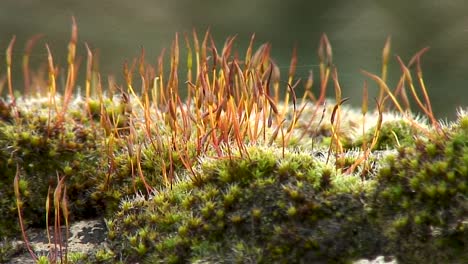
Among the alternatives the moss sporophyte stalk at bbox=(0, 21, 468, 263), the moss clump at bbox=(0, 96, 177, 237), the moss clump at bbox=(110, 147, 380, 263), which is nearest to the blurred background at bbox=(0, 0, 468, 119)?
the moss clump at bbox=(0, 96, 177, 237)

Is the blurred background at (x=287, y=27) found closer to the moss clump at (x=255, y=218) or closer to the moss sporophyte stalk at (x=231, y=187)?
the moss sporophyte stalk at (x=231, y=187)

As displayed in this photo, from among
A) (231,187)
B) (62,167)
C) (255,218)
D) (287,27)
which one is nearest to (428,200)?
(255,218)

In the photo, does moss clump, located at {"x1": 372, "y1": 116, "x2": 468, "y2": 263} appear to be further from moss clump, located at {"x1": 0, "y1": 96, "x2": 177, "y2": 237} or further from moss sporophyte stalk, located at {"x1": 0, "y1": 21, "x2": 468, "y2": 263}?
moss clump, located at {"x1": 0, "y1": 96, "x2": 177, "y2": 237}

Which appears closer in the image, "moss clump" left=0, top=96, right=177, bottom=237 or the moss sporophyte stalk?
the moss sporophyte stalk

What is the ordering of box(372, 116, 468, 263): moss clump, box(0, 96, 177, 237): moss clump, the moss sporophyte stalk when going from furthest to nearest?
box(0, 96, 177, 237): moss clump < the moss sporophyte stalk < box(372, 116, 468, 263): moss clump

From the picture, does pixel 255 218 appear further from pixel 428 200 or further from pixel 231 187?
pixel 428 200

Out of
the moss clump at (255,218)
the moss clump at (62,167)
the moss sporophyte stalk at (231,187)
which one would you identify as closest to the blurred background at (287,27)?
the moss clump at (62,167)

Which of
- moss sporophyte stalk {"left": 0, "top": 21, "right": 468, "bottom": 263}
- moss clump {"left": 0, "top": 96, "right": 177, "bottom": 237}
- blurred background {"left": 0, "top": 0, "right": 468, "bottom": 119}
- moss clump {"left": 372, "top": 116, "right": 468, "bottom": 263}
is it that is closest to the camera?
moss clump {"left": 372, "top": 116, "right": 468, "bottom": 263}

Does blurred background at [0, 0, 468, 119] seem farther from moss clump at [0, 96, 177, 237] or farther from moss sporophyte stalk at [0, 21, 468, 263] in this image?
moss sporophyte stalk at [0, 21, 468, 263]
